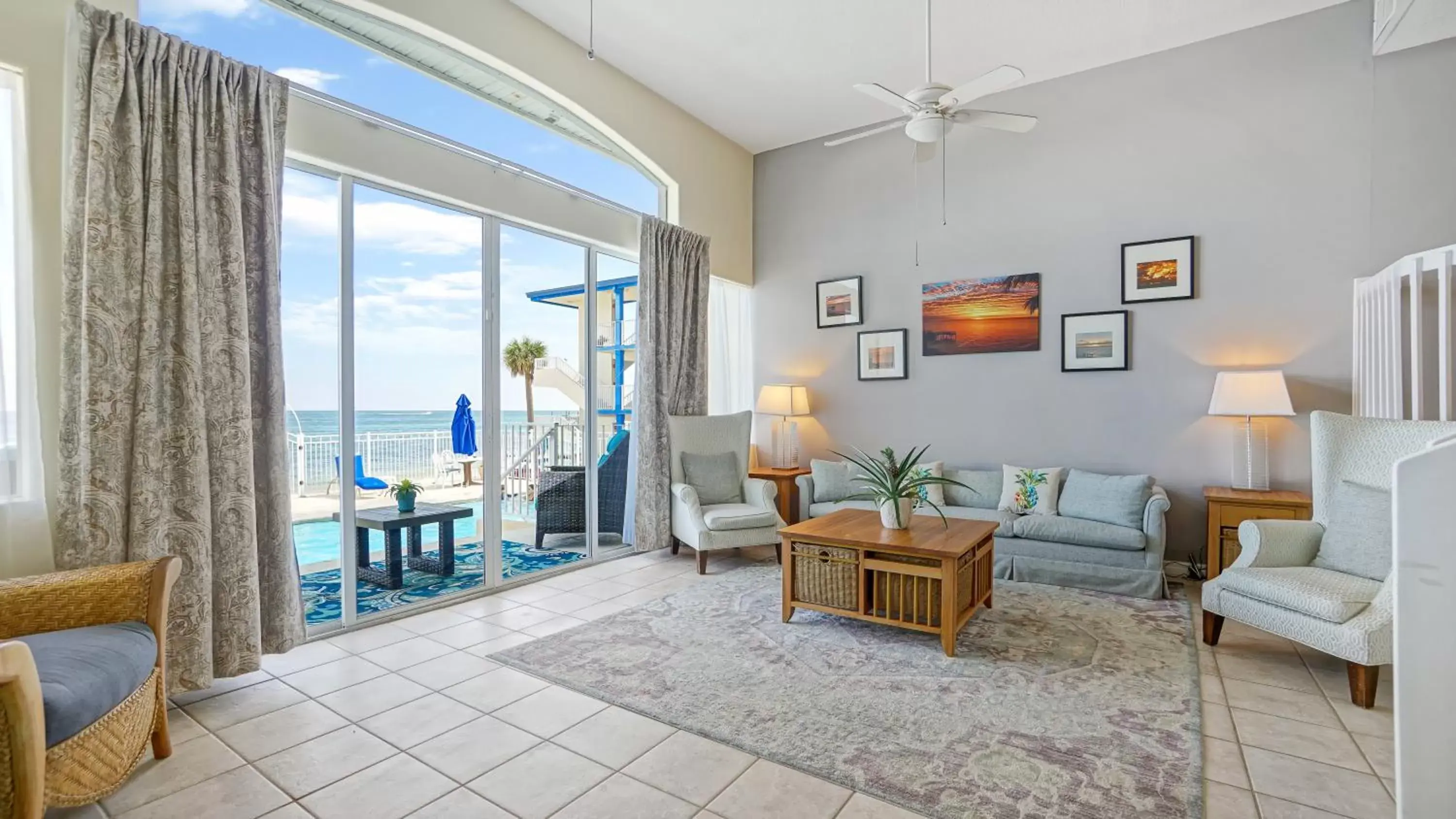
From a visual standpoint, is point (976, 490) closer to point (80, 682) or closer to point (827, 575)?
point (827, 575)

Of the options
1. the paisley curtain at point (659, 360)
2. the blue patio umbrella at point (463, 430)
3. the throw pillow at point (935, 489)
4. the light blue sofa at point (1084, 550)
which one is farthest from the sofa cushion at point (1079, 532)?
the blue patio umbrella at point (463, 430)

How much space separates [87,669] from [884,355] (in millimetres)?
5095

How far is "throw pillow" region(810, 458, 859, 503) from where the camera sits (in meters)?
5.28

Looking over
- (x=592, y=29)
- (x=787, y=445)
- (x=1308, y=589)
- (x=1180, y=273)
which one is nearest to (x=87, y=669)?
(x=592, y=29)

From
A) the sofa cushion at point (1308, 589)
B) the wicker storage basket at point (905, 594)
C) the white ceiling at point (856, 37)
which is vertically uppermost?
the white ceiling at point (856, 37)

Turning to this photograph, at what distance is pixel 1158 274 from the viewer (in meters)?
4.59

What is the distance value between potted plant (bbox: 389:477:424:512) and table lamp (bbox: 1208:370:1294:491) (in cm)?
486

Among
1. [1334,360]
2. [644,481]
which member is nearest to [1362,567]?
[1334,360]

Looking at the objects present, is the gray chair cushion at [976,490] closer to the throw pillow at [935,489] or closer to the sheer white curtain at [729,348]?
the throw pillow at [935,489]

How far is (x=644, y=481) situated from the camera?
5.07 metres

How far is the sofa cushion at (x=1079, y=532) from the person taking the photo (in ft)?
13.2

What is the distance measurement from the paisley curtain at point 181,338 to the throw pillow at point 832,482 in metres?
3.56

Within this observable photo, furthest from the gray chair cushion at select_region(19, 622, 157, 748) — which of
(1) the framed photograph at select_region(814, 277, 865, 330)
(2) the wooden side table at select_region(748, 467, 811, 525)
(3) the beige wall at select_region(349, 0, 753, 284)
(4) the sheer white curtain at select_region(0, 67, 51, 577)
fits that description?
(1) the framed photograph at select_region(814, 277, 865, 330)

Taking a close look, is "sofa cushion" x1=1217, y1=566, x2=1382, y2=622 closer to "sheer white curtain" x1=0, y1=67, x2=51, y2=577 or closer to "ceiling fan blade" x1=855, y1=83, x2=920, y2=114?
"ceiling fan blade" x1=855, y1=83, x2=920, y2=114
